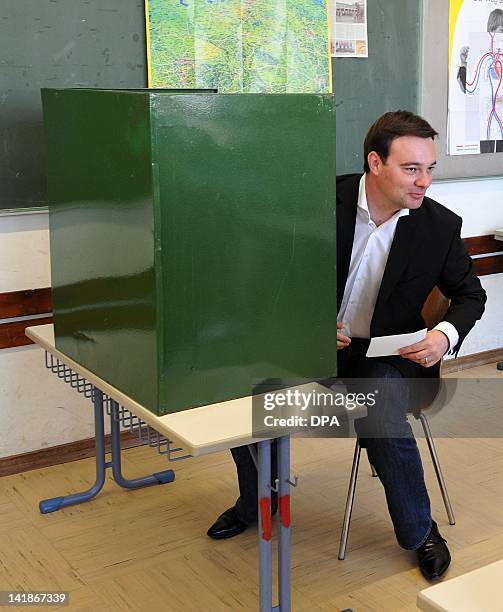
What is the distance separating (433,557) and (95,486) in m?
1.02

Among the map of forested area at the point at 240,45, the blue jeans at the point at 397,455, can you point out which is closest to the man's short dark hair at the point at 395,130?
the blue jeans at the point at 397,455

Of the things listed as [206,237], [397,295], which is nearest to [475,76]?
[397,295]

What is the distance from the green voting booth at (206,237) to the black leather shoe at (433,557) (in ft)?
2.35

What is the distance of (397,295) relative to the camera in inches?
A: 90.4

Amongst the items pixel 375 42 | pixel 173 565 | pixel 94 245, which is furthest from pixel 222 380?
pixel 375 42

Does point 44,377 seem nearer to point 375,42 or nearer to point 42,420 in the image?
point 42,420

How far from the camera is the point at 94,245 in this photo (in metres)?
1.80

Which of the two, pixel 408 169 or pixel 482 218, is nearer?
pixel 408 169

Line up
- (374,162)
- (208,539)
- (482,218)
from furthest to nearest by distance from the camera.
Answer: (482,218) < (208,539) < (374,162)

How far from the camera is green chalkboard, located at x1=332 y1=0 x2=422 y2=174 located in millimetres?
3273

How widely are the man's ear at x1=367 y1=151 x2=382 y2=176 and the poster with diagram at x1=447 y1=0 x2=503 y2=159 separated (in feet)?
4.75

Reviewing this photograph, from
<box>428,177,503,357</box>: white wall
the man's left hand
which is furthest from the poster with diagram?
the man's left hand

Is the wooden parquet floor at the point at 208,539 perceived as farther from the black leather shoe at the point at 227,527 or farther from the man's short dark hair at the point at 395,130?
the man's short dark hair at the point at 395,130

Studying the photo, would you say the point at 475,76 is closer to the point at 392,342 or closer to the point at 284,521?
the point at 392,342
